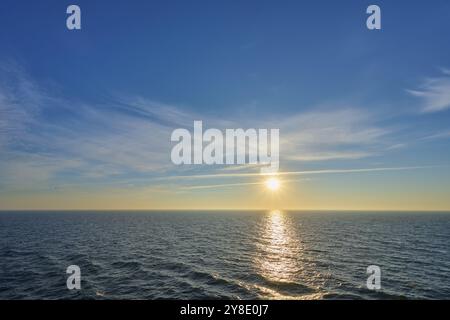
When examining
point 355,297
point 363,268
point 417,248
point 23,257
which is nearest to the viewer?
point 355,297

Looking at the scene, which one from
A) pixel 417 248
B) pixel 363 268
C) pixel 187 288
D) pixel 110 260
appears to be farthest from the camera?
pixel 417 248

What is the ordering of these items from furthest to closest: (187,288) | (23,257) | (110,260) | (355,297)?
(23,257)
(110,260)
(187,288)
(355,297)

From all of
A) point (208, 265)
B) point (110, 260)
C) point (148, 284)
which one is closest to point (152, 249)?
point (110, 260)

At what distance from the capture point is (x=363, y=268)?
1866 inches
